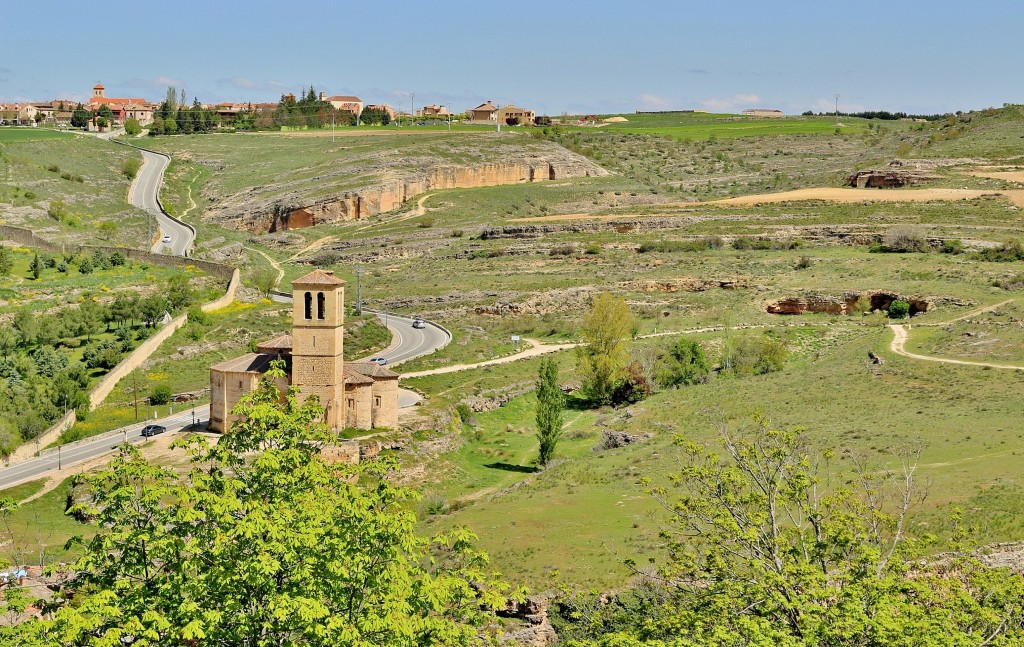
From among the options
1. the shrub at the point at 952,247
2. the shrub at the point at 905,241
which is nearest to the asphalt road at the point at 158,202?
the shrub at the point at 905,241

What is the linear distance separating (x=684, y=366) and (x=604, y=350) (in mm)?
3891

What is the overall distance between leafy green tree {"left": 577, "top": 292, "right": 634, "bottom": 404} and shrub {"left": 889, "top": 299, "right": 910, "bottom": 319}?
50.7ft

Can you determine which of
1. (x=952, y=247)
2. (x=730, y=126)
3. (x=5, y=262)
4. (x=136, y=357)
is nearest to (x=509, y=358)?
(x=136, y=357)

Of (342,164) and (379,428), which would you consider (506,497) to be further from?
(342,164)

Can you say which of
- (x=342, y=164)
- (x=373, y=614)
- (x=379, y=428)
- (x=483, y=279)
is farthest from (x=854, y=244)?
(x=373, y=614)

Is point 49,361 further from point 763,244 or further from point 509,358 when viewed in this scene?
point 763,244

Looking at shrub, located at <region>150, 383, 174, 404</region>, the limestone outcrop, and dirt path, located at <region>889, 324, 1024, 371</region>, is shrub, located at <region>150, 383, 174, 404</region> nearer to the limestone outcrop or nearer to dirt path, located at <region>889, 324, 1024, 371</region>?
dirt path, located at <region>889, 324, 1024, 371</region>

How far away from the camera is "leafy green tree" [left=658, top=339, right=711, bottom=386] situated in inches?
2115

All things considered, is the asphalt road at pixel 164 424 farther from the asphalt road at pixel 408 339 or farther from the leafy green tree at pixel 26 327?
the leafy green tree at pixel 26 327

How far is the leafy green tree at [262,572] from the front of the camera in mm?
14281

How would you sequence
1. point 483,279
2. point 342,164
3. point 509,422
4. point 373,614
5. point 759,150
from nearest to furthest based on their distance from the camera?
point 373,614 → point 509,422 → point 483,279 → point 342,164 → point 759,150

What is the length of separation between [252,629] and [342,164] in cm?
10458

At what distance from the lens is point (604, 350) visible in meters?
54.3

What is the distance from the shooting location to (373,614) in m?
14.5
